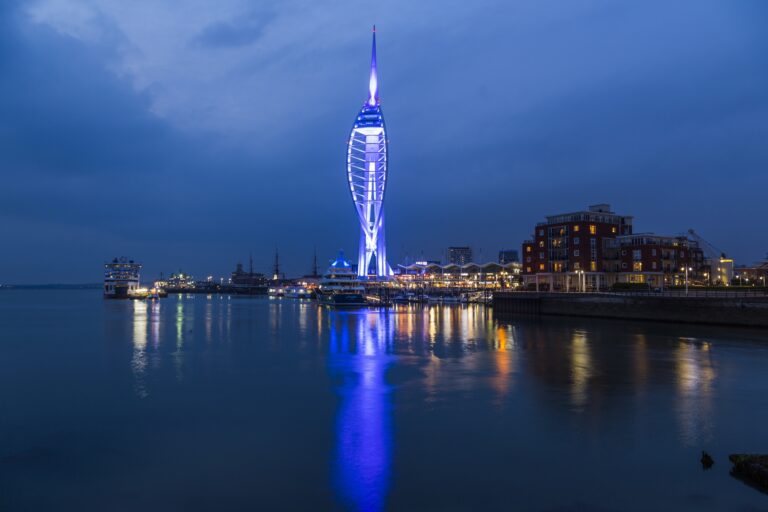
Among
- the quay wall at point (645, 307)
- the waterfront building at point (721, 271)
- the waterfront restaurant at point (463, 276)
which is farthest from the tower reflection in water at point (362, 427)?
the waterfront restaurant at point (463, 276)

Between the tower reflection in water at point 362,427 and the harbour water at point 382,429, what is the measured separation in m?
0.06

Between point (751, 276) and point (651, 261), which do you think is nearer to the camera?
point (651, 261)

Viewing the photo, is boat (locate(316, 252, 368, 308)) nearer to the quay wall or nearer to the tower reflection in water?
the quay wall

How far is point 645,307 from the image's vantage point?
165 ft

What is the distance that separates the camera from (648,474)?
1148cm

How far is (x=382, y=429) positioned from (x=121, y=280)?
14537 cm

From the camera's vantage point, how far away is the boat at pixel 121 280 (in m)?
140

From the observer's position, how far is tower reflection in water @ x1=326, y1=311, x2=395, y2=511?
11.0 meters

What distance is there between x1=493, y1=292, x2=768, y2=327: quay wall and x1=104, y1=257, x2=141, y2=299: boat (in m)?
106

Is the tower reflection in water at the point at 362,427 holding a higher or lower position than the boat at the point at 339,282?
lower

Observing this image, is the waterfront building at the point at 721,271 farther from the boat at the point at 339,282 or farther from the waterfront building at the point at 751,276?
the boat at the point at 339,282

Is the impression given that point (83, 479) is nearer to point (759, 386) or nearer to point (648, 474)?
point (648, 474)

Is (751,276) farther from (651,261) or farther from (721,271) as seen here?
(651,261)

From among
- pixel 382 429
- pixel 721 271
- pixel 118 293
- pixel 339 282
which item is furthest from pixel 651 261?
pixel 118 293
